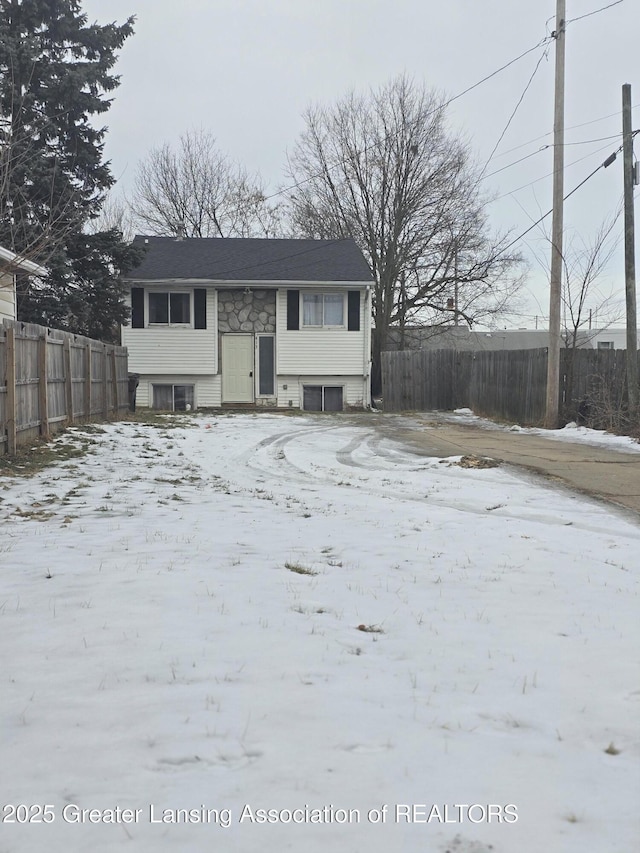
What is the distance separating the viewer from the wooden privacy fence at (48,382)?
9.64 m

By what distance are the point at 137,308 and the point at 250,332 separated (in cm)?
369

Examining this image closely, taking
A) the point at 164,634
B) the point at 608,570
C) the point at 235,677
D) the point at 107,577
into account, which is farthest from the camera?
the point at 608,570

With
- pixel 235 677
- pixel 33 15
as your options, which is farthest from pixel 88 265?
pixel 235 677

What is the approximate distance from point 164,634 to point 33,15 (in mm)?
20053

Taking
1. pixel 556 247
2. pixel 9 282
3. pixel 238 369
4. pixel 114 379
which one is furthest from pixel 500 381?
pixel 9 282

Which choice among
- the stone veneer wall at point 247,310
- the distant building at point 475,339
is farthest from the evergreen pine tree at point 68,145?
the distant building at point 475,339

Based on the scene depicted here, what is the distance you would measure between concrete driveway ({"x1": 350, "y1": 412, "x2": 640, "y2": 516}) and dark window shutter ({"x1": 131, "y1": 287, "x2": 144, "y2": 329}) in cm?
969

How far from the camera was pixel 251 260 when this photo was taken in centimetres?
2473

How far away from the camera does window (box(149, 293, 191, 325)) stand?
78.8 feet

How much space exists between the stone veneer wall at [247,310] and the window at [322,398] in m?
2.40

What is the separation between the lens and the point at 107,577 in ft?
14.4

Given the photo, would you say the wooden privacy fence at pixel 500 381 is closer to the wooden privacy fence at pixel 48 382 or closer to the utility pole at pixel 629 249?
the utility pole at pixel 629 249

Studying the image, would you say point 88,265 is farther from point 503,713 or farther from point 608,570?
point 503,713

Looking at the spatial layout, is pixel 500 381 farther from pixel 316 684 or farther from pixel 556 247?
pixel 316 684
